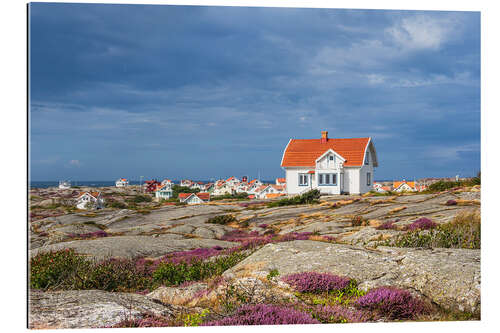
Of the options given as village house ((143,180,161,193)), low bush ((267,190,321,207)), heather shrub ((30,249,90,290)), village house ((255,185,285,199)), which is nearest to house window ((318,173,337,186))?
low bush ((267,190,321,207))

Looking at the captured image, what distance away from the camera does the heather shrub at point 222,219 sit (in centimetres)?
1036

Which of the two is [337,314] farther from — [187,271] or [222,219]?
[222,219]

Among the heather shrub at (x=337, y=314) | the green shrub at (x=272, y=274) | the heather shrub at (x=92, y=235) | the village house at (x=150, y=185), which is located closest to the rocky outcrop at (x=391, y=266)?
the green shrub at (x=272, y=274)

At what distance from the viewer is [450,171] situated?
9.62 m

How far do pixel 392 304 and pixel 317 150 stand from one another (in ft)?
15.2

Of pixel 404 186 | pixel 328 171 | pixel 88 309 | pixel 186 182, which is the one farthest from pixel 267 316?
pixel 404 186

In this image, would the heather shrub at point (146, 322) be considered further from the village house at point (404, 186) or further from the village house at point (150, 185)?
the village house at point (404, 186)

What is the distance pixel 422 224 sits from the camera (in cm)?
957

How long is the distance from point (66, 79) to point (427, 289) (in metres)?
8.14

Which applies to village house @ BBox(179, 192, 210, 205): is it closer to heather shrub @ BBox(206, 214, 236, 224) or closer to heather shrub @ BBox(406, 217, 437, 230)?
heather shrub @ BBox(206, 214, 236, 224)

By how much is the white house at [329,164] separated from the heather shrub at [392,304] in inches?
160

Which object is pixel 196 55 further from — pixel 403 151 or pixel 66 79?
pixel 403 151

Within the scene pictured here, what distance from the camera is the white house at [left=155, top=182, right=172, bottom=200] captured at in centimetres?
984
